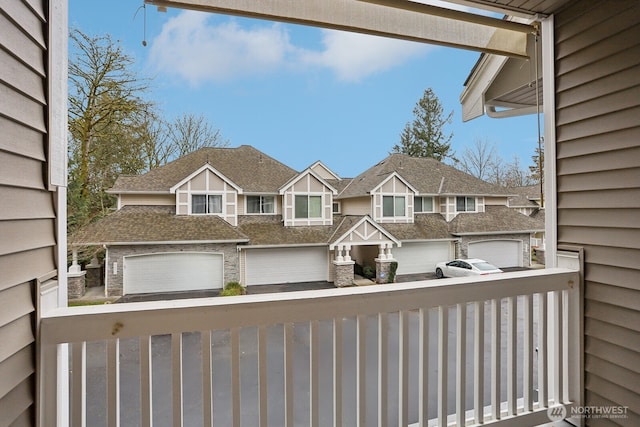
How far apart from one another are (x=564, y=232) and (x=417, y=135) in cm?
97

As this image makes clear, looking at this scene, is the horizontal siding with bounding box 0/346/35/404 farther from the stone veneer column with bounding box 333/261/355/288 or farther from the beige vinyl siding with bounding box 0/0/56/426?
the stone veneer column with bounding box 333/261/355/288

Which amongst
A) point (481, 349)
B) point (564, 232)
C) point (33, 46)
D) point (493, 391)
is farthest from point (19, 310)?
point (564, 232)

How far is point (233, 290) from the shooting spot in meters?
1.39

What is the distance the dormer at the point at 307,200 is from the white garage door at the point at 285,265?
5.6 inches

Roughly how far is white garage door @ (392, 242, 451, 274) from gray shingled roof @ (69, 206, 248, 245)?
2.80 ft

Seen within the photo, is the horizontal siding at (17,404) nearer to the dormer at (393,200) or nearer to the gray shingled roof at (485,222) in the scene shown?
the dormer at (393,200)

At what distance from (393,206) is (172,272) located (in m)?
1.07

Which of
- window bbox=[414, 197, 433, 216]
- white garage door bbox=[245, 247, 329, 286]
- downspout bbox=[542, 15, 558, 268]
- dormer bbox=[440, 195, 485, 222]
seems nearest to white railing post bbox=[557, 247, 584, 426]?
downspout bbox=[542, 15, 558, 268]

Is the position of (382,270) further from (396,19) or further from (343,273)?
(396,19)

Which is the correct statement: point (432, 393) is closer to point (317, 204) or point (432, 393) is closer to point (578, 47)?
point (317, 204)

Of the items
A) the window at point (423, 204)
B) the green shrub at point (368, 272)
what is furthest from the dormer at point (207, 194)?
the window at point (423, 204)

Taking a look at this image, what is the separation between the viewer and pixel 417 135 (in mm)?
1708

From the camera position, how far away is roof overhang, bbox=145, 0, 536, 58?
54.1 inches

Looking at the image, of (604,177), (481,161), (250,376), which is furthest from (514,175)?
(250,376)
